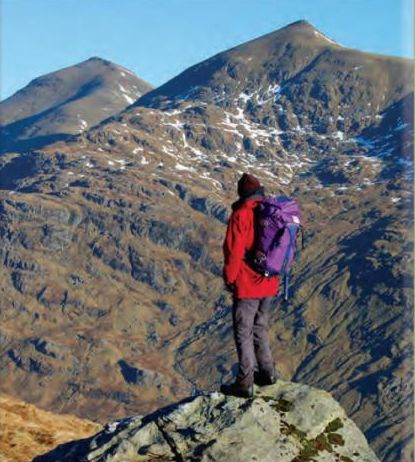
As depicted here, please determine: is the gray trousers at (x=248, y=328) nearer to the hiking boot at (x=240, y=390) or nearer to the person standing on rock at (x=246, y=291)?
the person standing on rock at (x=246, y=291)

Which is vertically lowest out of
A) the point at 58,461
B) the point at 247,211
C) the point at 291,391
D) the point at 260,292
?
the point at 58,461

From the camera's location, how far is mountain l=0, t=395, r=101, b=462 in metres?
24.0

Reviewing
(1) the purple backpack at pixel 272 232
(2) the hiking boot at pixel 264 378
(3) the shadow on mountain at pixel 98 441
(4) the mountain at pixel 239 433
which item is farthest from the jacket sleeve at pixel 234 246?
(3) the shadow on mountain at pixel 98 441

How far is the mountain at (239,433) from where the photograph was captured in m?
18.1

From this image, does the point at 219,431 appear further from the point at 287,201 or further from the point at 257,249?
the point at 287,201

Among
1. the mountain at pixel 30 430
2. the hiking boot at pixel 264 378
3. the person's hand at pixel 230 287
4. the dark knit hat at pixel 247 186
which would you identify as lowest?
the mountain at pixel 30 430

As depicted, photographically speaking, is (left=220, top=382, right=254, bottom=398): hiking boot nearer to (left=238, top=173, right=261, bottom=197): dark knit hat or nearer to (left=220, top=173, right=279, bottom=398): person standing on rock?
(left=220, top=173, right=279, bottom=398): person standing on rock

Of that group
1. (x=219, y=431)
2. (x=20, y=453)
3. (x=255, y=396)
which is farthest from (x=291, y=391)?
(x=20, y=453)

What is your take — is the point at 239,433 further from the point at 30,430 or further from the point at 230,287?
the point at 30,430

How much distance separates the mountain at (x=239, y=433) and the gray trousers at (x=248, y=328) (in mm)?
695

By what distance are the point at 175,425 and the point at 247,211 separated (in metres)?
5.63

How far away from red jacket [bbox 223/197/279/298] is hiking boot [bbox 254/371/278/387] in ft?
7.59

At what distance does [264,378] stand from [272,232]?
4.23 meters

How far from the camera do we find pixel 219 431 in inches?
730
